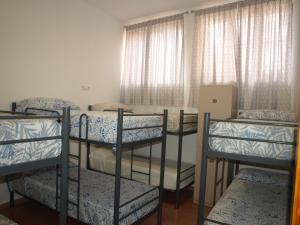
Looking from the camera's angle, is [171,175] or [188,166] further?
[188,166]

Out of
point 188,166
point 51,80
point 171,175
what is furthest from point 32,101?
point 188,166

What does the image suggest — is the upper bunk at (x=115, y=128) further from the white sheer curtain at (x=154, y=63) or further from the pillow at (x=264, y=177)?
the white sheer curtain at (x=154, y=63)

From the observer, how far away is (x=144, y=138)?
2.24 m

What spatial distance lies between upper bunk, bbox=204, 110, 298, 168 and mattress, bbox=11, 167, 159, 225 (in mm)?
1008

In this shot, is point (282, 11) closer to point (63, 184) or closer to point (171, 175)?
point (171, 175)

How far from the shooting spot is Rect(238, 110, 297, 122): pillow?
8.48 ft

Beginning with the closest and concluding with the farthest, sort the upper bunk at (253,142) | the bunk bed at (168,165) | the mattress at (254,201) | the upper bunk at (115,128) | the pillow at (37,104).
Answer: the upper bunk at (253,142), the mattress at (254,201), the upper bunk at (115,128), the pillow at (37,104), the bunk bed at (168,165)

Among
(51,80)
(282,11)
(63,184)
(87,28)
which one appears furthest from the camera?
(87,28)

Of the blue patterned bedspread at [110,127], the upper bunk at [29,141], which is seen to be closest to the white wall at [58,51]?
the blue patterned bedspread at [110,127]

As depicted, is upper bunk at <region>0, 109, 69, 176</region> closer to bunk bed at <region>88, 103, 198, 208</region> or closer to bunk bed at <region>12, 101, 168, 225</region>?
bunk bed at <region>12, 101, 168, 225</region>

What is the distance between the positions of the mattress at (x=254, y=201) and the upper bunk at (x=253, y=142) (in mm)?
451

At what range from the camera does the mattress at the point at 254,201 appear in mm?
1650

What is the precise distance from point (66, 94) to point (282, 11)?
327 centimetres

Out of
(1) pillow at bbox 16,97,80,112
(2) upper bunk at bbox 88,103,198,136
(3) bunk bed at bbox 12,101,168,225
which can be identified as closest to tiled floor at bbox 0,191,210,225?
(3) bunk bed at bbox 12,101,168,225
